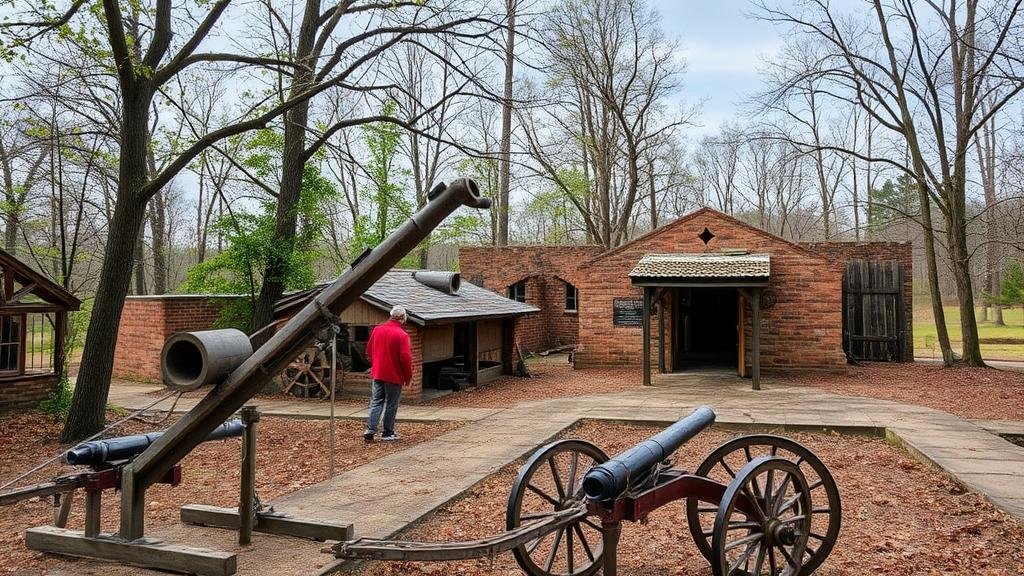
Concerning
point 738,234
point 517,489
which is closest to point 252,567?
point 517,489

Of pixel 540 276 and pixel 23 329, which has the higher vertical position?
pixel 540 276

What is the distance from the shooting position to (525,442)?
8422 millimetres

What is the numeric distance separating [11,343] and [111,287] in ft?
12.5

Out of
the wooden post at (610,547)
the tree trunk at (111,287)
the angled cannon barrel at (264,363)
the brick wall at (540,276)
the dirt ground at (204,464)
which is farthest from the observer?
the brick wall at (540,276)

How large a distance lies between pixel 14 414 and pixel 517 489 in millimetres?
10248

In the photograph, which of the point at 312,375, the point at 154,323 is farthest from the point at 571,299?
the point at 154,323

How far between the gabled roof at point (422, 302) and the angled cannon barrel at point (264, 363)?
24.1 feet

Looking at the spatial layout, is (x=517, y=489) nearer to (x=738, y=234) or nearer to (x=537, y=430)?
(x=537, y=430)

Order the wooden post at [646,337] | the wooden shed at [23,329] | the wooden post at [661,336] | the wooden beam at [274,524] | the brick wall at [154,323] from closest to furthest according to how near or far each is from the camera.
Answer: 1. the wooden beam at [274,524]
2. the wooden shed at [23,329]
3. the wooden post at [646,337]
4. the brick wall at [154,323]
5. the wooden post at [661,336]

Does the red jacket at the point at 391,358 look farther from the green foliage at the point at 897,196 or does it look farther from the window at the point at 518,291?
the green foliage at the point at 897,196

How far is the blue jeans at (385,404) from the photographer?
8.91 m

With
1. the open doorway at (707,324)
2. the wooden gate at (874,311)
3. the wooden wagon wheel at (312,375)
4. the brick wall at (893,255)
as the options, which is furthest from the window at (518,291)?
the wooden wagon wheel at (312,375)

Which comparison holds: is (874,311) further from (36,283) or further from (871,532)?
(36,283)

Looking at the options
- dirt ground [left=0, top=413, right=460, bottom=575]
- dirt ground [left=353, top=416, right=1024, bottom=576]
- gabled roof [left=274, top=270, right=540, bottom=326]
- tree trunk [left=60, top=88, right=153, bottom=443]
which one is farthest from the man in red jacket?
tree trunk [left=60, top=88, right=153, bottom=443]
